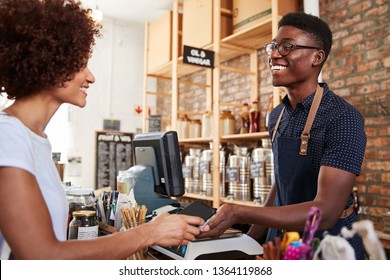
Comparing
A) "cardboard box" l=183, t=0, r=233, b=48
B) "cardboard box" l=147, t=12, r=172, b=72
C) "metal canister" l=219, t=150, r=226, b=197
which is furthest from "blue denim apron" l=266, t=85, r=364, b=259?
"cardboard box" l=147, t=12, r=172, b=72

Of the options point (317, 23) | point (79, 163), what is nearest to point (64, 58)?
point (317, 23)

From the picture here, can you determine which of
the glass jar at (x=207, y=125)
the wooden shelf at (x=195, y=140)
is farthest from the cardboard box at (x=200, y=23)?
the wooden shelf at (x=195, y=140)

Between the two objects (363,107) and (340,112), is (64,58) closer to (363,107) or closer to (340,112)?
(340,112)

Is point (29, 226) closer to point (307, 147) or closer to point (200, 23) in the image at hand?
point (307, 147)

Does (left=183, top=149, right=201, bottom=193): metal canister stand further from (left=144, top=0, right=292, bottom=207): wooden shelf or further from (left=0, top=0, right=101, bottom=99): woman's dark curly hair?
(left=0, top=0, right=101, bottom=99): woman's dark curly hair

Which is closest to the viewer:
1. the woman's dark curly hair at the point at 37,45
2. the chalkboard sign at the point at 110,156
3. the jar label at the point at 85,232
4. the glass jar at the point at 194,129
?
the woman's dark curly hair at the point at 37,45

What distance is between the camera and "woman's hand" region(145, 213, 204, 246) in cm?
104

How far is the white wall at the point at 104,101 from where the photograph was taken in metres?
4.97

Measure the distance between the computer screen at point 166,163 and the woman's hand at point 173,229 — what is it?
2.16 feet

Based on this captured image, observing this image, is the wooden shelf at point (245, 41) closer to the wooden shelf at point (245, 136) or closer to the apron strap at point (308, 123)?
the wooden shelf at point (245, 136)

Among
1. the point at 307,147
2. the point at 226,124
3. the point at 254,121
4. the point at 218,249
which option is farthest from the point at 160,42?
the point at 218,249

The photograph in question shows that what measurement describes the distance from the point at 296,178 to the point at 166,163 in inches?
25.5

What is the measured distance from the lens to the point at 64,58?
3.37ft
